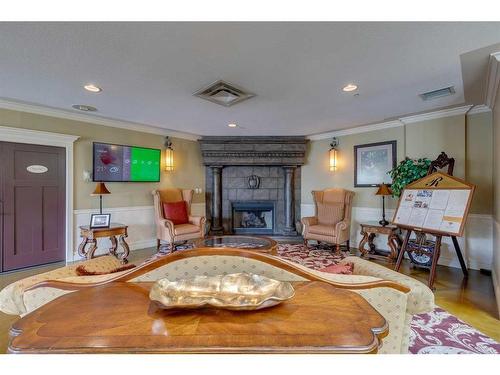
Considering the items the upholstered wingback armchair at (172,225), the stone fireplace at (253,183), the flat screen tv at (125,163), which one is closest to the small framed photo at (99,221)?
the flat screen tv at (125,163)

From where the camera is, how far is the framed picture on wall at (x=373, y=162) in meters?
4.26

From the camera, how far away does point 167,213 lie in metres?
4.44

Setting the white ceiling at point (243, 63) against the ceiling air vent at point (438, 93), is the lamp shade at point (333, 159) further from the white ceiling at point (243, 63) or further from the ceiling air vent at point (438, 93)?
the ceiling air vent at point (438, 93)

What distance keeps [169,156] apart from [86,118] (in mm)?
1480

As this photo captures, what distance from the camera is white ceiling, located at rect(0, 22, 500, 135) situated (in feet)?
5.63

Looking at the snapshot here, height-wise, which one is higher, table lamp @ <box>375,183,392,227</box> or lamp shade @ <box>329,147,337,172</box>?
lamp shade @ <box>329,147,337,172</box>

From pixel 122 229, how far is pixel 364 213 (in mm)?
4148

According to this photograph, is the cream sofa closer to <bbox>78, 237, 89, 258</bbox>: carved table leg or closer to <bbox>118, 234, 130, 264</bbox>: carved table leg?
<bbox>78, 237, 89, 258</bbox>: carved table leg

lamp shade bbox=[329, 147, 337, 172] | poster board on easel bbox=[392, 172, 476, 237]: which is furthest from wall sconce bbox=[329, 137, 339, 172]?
poster board on easel bbox=[392, 172, 476, 237]

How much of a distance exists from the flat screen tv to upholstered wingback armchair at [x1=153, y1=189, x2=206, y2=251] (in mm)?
401

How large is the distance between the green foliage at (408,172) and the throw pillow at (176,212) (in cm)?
355

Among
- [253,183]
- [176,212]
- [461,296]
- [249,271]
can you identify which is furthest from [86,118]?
[461,296]

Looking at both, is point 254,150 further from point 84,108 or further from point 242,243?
point 84,108
